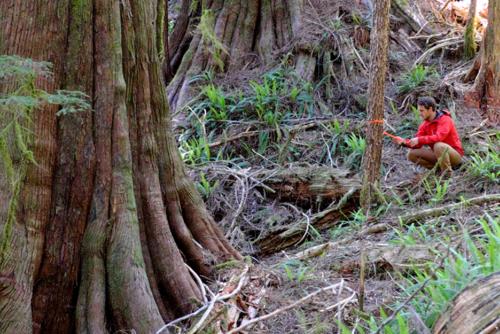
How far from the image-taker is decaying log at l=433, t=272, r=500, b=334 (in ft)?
8.70

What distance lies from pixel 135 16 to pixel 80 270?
1.77 m

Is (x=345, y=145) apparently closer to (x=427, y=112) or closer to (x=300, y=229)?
(x=427, y=112)

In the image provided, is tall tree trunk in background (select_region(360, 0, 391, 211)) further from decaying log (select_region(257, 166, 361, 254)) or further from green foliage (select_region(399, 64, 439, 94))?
green foliage (select_region(399, 64, 439, 94))

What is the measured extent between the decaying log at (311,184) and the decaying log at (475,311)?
13.4ft

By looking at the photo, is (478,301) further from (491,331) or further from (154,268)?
(154,268)

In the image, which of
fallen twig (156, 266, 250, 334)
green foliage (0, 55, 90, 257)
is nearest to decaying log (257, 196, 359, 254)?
fallen twig (156, 266, 250, 334)

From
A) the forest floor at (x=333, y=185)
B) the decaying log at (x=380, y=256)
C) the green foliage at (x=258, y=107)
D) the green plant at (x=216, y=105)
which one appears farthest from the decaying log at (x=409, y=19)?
the decaying log at (x=380, y=256)

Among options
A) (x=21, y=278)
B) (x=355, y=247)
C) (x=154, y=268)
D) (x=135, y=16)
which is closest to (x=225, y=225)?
(x=355, y=247)

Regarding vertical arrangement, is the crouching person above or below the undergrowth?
above

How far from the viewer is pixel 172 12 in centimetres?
1514

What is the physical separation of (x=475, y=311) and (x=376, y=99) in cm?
402

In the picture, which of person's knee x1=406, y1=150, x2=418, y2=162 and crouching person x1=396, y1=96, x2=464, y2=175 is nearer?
crouching person x1=396, y1=96, x2=464, y2=175

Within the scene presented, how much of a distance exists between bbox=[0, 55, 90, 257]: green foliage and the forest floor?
1451 millimetres

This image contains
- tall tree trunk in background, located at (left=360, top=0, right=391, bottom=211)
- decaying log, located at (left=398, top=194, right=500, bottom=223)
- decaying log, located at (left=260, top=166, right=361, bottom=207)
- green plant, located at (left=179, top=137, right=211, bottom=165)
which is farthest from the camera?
green plant, located at (left=179, top=137, right=211, bottom=165)
